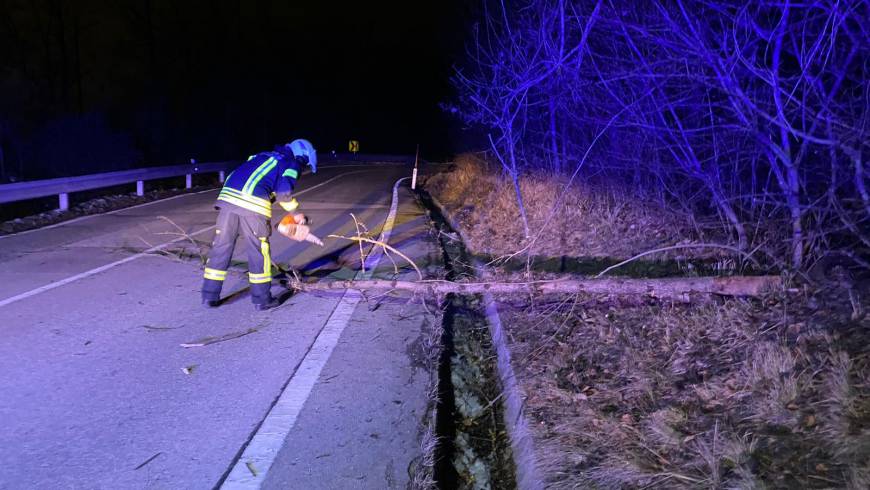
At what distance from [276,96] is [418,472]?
60.9m

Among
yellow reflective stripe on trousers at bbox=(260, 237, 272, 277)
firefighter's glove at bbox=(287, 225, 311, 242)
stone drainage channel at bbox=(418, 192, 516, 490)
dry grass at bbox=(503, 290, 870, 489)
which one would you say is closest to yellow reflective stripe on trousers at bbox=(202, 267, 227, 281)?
yellow reflective stripe on trousers at bbox=(260, 237, 272, 277)

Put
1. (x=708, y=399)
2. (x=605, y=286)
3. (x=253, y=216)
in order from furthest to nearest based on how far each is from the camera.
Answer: (x=253, y=216)
(x=605, y=286)
(x=708, y=399)

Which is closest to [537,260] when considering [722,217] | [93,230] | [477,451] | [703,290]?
[722,217]

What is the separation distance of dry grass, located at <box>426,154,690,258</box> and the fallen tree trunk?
2273 mm

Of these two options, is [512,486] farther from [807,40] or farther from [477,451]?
[807,40]

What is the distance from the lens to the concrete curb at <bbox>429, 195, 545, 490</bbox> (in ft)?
11.2

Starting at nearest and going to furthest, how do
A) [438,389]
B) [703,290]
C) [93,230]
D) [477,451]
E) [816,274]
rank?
1. [477,451]
2. [438,389]
3. [816,274]
4. [703,290]
5. [93,230]

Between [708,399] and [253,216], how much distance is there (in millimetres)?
4466

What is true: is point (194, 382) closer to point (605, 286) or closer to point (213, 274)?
point (213, 274)

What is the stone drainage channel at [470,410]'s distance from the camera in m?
3.70

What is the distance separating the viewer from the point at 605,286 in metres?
6.00

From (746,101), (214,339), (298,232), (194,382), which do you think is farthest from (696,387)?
(298,232)

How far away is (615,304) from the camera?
19.4ft

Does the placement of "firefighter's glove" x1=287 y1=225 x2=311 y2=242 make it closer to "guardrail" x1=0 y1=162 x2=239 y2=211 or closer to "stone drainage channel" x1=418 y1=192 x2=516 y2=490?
"stone drainage channel" x1=418 y1=192 x2=516 y2=490
